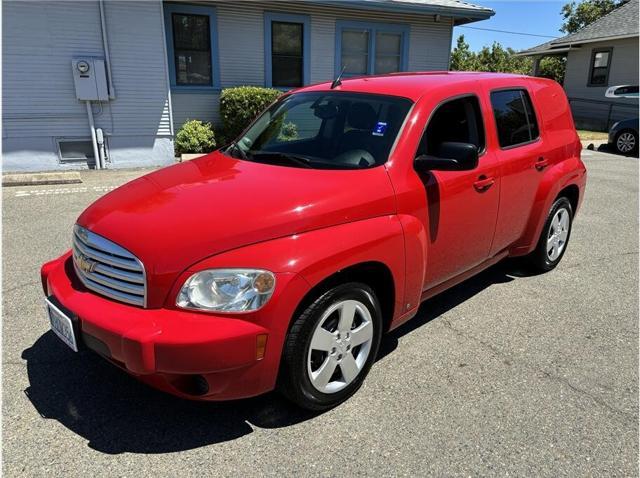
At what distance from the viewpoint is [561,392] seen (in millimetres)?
3031

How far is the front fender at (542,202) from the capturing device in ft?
14.4

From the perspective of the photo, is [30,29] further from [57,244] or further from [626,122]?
[626,122]

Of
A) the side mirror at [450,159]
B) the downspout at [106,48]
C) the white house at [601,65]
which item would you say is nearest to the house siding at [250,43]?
the downspout at [106,48]

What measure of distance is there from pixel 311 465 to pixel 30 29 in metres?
9.51

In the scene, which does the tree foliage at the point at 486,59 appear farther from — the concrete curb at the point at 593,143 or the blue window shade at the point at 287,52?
the blue window shade at the point at 287,52

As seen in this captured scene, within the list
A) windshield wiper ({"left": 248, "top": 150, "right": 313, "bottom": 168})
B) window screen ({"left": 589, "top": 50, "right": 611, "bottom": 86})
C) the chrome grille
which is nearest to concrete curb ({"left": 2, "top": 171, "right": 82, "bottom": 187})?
windshield wiper ({"left": 248, "top": 150, "right": 313, "bottom": 168})

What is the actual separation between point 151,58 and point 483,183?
26.7ft

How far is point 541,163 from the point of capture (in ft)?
14.2

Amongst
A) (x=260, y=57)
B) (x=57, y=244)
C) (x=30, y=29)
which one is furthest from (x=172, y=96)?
(x=57, y=244)

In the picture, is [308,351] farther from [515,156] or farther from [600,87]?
[600,87]

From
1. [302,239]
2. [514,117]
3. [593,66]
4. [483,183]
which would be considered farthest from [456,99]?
[593,66]

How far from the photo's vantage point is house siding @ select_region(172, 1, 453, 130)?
36.9 ft

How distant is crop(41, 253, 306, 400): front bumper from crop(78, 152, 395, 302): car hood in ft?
0.85

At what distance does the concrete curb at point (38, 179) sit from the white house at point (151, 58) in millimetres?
635
